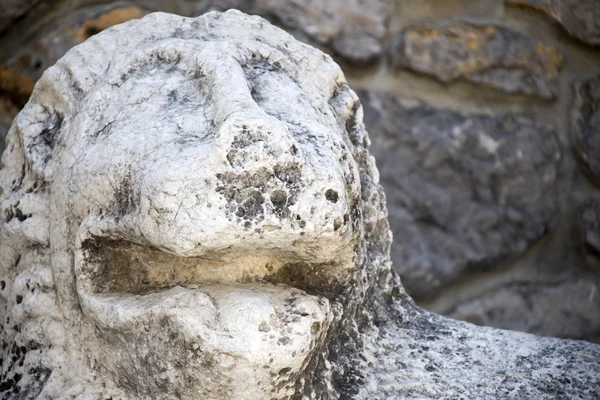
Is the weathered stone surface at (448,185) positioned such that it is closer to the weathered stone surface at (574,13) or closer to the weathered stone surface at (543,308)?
the weathered stone surface at (543,308)

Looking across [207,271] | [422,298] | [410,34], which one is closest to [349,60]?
[410,34]

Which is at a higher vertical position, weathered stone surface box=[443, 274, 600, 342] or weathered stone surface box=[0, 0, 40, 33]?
weathered stone surface box=[0, 0, 40, 33]

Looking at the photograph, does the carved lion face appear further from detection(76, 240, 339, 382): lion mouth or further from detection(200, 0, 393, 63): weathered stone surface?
detection(200, 0, 393, 63): weathered stone surface

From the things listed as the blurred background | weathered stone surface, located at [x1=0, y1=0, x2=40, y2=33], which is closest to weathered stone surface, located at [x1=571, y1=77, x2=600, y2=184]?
the blurred background

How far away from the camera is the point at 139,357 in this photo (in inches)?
27.4

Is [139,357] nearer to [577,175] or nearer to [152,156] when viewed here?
[152,156]

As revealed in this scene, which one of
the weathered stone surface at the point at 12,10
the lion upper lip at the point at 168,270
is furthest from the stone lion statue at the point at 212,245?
the weathered stone surface at the point at 12,10

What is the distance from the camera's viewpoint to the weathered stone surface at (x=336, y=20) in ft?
4.95

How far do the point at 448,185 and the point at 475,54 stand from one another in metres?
0.26

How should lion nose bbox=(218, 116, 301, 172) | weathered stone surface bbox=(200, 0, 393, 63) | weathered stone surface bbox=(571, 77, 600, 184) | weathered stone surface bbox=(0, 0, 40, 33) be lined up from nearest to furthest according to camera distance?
lion nose bbox=(218, 116, 301, 172) < weathered stone surface bbox=(0, 0, 40, 33) < weathered stone surface bbox=(200, 0, 393, 63) < weathered stone surface bbox=(571, 77, 600, 184)

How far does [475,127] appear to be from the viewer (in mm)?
1609

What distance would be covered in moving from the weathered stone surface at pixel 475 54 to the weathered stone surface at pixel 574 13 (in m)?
0.06

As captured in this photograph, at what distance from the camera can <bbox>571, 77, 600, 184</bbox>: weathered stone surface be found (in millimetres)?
1658

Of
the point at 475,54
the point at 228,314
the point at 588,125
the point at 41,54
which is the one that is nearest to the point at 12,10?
the point at 41,54
